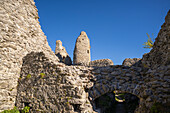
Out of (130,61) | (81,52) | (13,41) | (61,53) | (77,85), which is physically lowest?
(77,85)

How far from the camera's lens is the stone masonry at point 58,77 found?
4.96 metres

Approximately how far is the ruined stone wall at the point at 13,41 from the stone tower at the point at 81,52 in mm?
10301

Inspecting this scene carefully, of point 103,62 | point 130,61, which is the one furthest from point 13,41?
point 130,61

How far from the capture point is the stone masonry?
4.96 m

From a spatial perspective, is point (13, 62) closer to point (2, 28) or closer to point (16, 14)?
point (2, 28)

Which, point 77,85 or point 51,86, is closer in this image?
point 77,85

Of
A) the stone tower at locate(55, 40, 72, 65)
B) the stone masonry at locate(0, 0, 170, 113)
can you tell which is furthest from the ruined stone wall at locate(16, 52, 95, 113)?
the stone tower at locate(55, 40, 72, 65)

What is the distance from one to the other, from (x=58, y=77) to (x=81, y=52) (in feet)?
41.4

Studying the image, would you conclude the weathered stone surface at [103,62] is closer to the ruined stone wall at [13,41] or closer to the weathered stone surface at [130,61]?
the weathered stone surface at [130,61]

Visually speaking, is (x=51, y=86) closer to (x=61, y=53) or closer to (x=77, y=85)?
(x=77, y=85)

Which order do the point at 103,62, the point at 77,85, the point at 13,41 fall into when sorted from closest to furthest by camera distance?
the point at 77,85 < the point at 13,41 < the point at 103,62

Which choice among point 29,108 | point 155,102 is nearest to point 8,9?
point 29,108

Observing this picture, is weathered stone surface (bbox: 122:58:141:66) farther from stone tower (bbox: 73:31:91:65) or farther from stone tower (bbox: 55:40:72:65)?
stone tower (bbox: 55:40:72:65)

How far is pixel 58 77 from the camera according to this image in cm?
541
